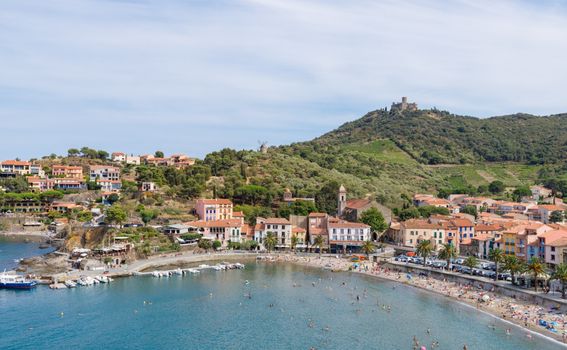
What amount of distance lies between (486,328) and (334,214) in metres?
47.2

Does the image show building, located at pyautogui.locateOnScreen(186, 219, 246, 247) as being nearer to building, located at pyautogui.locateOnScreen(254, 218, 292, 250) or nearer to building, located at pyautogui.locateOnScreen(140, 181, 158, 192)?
building, located at pyautogui.locateOnScreen(254, 218, 292, 250)

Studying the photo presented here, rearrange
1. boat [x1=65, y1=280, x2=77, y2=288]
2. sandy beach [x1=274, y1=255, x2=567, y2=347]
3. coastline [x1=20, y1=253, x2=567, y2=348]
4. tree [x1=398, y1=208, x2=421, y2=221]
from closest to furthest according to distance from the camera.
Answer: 1. sandy beach [x1=274, y1=255, x2=567, y2=347]
2. coastline [x1=20, y1=253, x2=567, y2=348]
3. boat [x1=65, y1=280, x2=77, y2=288]
4. tree [x1=398, y1=208, x2=421, y2=221]

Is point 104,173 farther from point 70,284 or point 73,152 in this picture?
point 70,284

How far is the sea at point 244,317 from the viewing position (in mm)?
37156

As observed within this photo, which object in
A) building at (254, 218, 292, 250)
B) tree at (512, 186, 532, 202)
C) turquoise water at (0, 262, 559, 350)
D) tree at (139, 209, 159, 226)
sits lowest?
turquoise water at (0, 262, 559, 350)

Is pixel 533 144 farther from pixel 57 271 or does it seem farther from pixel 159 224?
pixel 57 271

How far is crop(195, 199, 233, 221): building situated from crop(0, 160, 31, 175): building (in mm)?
50014

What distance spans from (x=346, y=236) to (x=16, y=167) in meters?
73.7

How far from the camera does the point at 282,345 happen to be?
121 feet

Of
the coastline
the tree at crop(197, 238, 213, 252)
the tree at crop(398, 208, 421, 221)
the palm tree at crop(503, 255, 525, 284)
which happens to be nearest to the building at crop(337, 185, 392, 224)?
Answer: the tree at crop(398, 208, 421, 221)


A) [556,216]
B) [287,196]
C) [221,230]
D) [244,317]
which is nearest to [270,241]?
[221,230]

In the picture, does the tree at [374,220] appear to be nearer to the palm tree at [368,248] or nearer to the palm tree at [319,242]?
the palm tree at [368,248]

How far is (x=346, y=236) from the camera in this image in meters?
73.3

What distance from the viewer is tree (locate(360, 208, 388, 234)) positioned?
251 feet
